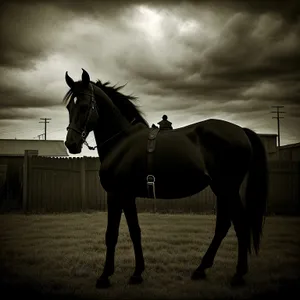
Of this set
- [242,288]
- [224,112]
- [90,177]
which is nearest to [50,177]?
[90,177]

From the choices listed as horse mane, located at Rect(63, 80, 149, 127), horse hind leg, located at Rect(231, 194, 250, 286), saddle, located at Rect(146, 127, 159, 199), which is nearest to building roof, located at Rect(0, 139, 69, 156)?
horse mane, located at Rect(63, 80, 149, 127)

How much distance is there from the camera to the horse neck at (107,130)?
4.35m

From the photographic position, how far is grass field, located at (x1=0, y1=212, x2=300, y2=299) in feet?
12.8

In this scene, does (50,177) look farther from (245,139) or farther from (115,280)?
(245,139)

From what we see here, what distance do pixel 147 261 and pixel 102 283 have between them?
112cm

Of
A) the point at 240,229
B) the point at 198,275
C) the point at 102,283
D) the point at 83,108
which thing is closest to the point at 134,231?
the point at 102,283

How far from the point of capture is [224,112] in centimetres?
629

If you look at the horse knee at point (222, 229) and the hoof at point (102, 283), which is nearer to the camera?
the hoof at point (102, 283)

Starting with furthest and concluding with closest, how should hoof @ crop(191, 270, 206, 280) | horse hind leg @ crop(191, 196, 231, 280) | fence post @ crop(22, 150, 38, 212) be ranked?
fence post @ crop(22, 150, 38, 212), horse hind leg @ crop(191, 196, 231, 280), hoof @ crop(191, 270, 206, 280)

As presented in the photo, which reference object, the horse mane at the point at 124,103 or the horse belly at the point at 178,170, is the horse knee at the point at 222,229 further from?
the horse mane at the point at 124,103

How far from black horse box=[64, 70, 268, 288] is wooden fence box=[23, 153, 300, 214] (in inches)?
224

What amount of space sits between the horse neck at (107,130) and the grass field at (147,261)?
159cm

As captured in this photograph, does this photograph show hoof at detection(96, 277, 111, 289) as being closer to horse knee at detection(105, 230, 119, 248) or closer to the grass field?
the grass field

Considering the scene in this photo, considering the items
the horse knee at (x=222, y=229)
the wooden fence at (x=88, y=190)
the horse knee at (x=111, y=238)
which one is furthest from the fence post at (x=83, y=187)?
the horse knee at (x=222, y=229)
